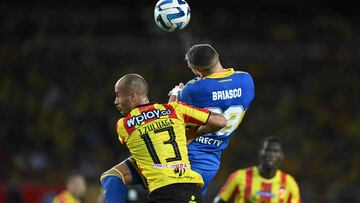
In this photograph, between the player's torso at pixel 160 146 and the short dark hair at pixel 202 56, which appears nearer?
the player's torso at pixel 160 146

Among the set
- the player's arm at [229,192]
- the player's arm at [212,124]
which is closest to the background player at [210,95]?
the player's arm at [212,124]

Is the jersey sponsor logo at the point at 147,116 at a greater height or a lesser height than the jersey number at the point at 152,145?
greater

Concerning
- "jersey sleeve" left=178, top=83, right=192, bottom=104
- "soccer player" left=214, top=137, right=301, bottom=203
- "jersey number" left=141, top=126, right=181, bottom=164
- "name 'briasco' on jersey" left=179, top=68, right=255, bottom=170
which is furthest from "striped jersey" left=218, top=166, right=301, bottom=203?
"jersey number" left=141, top=126, right=181, bottom=164

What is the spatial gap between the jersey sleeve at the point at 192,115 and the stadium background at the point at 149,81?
8.62m

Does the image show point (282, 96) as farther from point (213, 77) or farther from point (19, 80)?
point (213, 77)

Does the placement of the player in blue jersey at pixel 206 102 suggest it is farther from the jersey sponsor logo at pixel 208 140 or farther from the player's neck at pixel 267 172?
the player's neck at pixel 267 172

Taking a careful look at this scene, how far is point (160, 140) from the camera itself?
606cm

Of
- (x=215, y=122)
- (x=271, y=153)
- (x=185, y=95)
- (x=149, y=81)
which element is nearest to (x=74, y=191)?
(x=271, y=153)

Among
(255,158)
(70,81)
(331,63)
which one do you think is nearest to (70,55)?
(70,81)

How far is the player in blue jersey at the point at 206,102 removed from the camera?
6.65 metres

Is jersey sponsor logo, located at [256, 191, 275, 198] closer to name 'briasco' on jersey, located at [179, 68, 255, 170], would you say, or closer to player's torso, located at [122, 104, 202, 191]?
name 'briasco' on jersey, located at [179, 68, 255, 170]

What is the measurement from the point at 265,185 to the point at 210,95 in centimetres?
314

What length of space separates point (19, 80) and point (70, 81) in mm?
1190

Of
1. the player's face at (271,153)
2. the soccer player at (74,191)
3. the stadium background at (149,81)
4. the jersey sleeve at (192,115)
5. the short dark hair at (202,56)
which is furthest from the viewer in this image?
the stadium background at (149,81)
